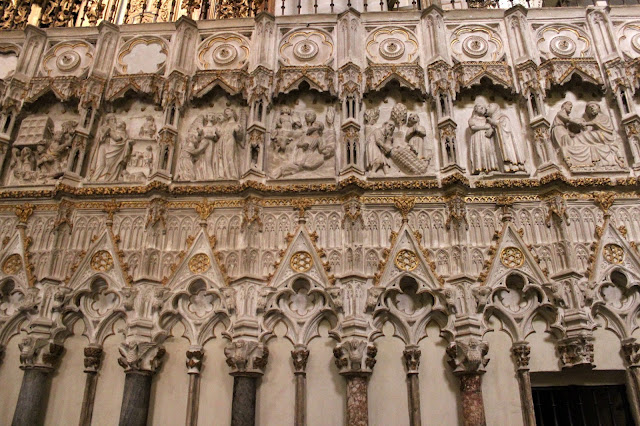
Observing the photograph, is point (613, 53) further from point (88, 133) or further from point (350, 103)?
point (88, 133)

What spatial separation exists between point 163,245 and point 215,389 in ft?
8.18

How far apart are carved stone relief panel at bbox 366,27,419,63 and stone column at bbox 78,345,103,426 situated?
23.3ft

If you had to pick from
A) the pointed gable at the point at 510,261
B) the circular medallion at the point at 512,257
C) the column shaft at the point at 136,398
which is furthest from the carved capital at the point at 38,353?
the circular medallion at the point at 512,257

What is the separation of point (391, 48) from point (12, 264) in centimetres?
785

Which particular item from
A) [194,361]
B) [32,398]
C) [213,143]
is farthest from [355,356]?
[32,398]

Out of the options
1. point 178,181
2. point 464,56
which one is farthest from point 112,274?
point 464,56

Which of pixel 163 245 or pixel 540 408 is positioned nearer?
pixel 540 408

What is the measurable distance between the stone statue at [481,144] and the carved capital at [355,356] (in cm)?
355

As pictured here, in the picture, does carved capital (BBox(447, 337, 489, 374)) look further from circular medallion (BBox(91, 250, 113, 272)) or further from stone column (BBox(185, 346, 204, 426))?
circular medallion (BBox(91, 250, 113, 272))

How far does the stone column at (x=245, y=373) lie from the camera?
25.1 feet

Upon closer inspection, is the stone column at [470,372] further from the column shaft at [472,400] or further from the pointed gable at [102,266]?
the pointed gable at [102,266]

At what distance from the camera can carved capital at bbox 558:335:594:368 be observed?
25.0 feet

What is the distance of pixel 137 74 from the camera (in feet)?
33.6

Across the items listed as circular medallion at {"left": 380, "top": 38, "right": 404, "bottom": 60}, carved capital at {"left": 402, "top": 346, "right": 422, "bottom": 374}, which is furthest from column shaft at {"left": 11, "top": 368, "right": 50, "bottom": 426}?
circular medallion at {"left": 380, "top": 38, "right": 404, "bottom": 60}
